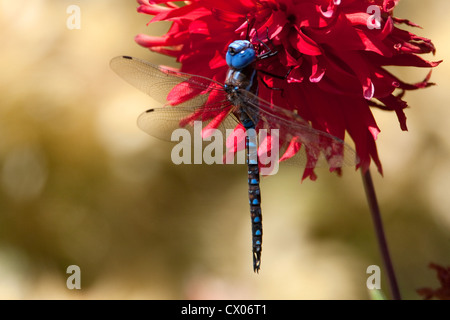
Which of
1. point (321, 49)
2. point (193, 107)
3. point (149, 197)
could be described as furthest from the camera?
point (149, 197)

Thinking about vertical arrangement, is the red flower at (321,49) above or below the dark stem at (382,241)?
above

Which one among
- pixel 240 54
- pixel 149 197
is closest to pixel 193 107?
pixel 240 54

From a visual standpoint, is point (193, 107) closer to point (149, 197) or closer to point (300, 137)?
point (300, 137)

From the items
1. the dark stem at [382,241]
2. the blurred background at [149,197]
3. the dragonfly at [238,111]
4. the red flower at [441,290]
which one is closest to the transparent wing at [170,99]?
the dragonfly at [238,111]

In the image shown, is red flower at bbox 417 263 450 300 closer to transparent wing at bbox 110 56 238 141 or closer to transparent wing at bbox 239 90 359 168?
transparent wing at bbox 239 90 359 168

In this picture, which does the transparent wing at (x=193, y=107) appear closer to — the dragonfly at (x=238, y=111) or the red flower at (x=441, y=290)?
the dragonfly at (x=238, y=111)

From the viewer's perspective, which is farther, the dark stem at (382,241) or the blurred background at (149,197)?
the blurred background at (149,197)

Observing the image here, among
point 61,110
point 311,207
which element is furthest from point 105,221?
point 311,207
